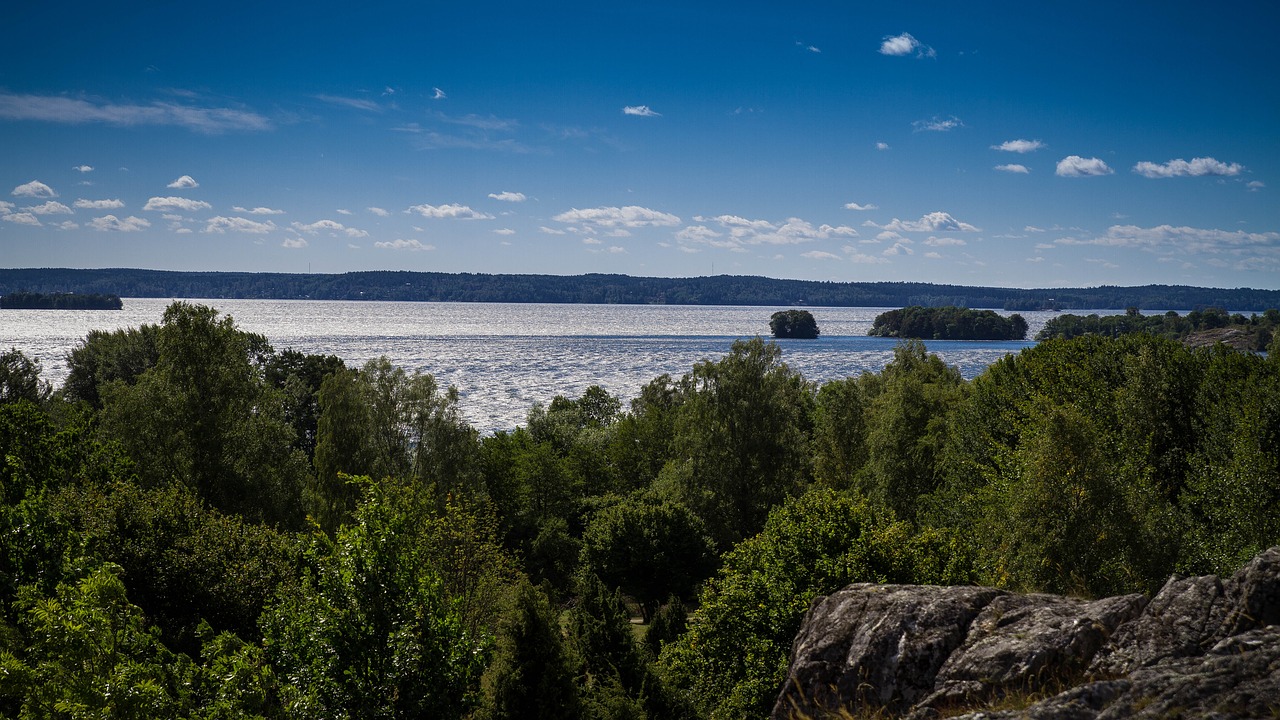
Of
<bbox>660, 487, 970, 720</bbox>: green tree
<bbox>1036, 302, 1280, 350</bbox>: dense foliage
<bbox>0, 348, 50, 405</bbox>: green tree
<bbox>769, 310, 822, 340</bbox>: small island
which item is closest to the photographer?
<bbox>660, 487, 970, 720</bbox>: green tree

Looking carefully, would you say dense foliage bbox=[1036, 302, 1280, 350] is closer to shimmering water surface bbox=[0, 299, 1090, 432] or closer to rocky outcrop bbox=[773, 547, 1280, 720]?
shimmering water surface bbox=[0, 299, 1090, 432]

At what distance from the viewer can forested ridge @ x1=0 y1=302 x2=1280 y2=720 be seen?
529 inches

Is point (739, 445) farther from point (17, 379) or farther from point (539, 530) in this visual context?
point (17, 379)

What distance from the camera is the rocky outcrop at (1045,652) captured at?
7586 mm

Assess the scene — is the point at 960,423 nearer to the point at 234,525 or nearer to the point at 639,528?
the point at 639,528

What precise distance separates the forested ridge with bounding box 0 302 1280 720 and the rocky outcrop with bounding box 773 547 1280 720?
19.8 ft

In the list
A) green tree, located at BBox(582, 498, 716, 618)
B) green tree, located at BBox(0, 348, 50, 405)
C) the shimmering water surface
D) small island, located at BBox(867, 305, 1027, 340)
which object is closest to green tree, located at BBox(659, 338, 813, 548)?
green tree, located at BBox(582, 498, 716, 618)

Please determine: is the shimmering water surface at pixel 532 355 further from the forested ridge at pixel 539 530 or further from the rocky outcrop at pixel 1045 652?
the rocky outcrop at pixel 1045 652

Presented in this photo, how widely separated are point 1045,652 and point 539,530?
44117mm

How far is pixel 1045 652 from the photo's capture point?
990cm

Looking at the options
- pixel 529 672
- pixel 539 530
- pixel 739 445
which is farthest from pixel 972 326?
pixel 529 672

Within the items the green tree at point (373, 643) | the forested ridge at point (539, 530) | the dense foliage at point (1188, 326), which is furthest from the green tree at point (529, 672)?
the dense foliage at point (1188, 326)

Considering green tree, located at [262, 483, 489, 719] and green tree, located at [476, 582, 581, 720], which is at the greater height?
green tree, located at [262, 483, 489, 719]

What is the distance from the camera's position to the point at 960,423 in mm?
39312
